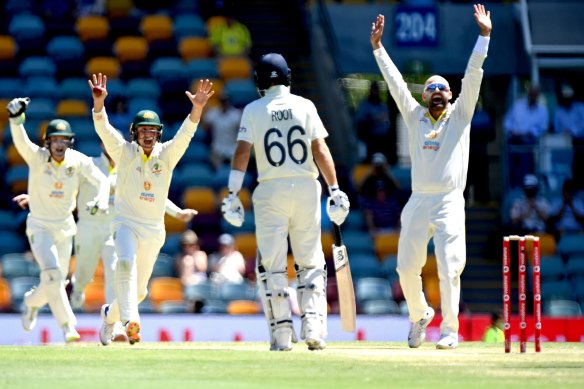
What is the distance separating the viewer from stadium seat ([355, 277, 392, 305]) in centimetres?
2055

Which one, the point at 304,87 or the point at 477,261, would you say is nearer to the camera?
the point at 477,261

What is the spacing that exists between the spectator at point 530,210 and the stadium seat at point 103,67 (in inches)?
250

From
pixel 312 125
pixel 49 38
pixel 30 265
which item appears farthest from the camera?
pixel 49 38

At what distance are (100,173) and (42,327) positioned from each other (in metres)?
3.29

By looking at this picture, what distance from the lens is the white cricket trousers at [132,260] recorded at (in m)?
14.2

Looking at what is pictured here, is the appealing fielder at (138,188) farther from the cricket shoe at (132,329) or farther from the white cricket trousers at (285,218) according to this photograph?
the white cricket trousers at (285,218)

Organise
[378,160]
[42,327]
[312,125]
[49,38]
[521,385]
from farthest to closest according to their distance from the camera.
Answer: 1. [49,38]
2. [378,160]
3. [42,327]
4. [312,125]
5. [521,385]

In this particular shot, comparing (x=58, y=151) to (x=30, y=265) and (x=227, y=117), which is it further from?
(x=227, y=117)

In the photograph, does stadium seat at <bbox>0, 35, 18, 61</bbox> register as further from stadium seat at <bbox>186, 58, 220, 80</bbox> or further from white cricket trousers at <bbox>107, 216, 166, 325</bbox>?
white cricket trousers at <bbox>107, 216, 166, 325</bbox>

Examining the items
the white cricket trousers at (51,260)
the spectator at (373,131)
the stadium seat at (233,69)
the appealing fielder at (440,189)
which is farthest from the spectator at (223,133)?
the appealing fielder at (440,189)

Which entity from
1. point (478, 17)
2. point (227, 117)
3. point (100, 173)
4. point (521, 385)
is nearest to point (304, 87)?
point (227, 117)

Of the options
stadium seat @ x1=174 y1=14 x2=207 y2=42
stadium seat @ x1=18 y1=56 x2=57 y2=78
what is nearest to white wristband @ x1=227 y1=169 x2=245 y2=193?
stadium seat @ x1=18 y1=56 x2=57 y2=78

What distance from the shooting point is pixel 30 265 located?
2045 cm

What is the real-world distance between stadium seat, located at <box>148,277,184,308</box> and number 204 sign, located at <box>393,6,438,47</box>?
7.40 metres
